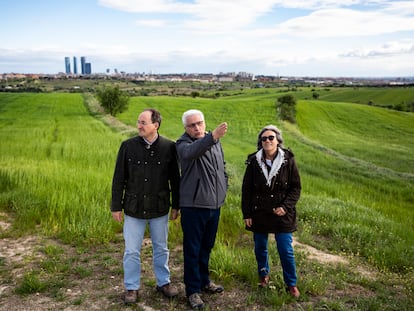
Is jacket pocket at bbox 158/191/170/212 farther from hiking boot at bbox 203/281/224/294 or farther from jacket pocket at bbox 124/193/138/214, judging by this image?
hiking boot at bbox 203/281/224/294

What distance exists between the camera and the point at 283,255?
4.20m

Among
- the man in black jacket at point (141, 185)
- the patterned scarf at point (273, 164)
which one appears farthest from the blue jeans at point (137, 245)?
the patterned scarf at point (273, 164)

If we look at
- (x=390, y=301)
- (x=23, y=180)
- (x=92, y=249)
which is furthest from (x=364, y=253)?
(x=23, y=180)

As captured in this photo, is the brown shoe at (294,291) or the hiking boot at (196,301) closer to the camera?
the hiking boot at (196,301)

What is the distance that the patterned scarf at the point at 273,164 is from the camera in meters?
4.16

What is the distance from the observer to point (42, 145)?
17.7 meters

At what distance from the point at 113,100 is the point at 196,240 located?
39.7 m

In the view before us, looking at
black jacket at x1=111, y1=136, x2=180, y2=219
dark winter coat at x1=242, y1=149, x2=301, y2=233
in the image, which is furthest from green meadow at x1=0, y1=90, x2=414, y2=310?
black jacket at x1=111, y1=136, x2=180, y2=219

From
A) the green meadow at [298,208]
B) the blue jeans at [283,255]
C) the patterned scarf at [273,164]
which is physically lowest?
the green meadow at [298,208]

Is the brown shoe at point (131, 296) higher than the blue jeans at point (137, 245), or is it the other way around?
the blue jeans at point (137, 245)

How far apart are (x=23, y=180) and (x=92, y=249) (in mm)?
4166

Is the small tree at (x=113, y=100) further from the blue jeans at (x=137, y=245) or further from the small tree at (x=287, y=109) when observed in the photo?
the blue jeans at (x=137, y=245)

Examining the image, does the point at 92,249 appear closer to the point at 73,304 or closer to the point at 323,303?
the point at 73,304

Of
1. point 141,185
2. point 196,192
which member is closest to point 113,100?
point 141,185
